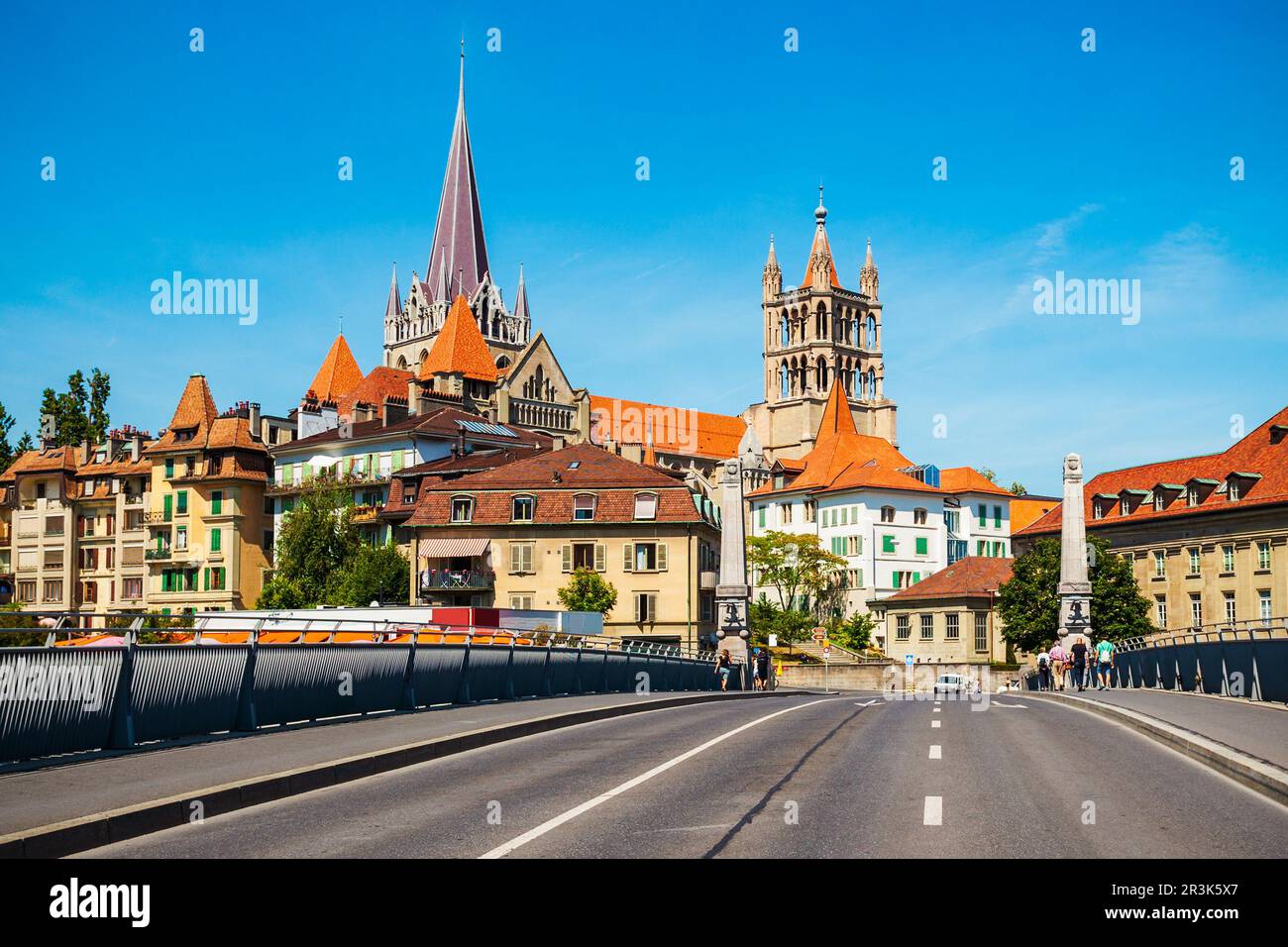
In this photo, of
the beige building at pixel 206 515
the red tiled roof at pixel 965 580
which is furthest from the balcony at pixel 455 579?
the red tiled roof at pixel 965 580

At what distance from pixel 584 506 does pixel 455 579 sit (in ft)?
27.6

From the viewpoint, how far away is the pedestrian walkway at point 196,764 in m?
12.0

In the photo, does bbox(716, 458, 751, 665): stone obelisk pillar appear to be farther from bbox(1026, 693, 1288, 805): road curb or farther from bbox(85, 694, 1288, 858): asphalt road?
bbox(85, 694, 1288, 858): asphalt road

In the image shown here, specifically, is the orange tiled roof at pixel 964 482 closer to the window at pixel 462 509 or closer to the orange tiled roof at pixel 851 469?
the orange tiled roof at pixel 851 469

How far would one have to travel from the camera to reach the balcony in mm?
83438

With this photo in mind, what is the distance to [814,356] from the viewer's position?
180000mm

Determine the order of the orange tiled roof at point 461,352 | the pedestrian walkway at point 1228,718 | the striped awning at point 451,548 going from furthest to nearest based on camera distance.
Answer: the orange tiled roof at point 461,352 < the striped awning at point 451,548 < the pedestrian walkway at point 1228,718

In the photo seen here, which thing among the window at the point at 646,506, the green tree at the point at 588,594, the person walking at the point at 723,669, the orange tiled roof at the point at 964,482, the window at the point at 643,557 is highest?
the orange tiled roof at the point at 964,482

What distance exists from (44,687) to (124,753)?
148 cm

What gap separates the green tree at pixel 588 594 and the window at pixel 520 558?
372 cm

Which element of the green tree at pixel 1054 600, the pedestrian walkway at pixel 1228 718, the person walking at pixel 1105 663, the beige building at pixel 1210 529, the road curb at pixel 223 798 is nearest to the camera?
the road curb at pixel 223 798

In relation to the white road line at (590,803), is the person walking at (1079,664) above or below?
below

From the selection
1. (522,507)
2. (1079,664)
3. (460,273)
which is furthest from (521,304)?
(1079,664)
